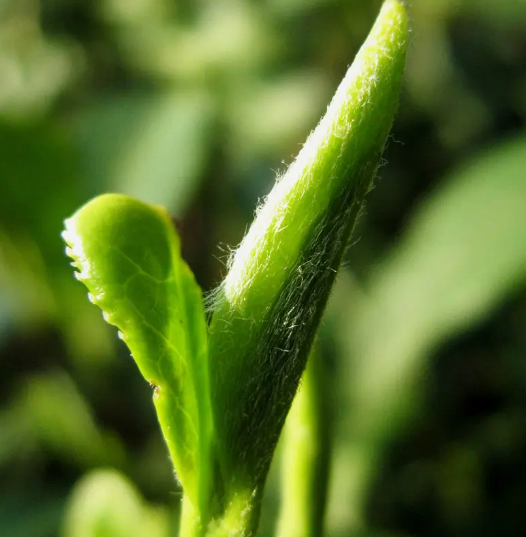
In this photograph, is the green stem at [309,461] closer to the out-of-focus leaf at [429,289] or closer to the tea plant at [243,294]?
the tea plant at [243,294]

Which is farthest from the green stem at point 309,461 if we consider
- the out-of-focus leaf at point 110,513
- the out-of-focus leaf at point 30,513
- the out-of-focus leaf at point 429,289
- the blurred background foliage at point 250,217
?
the out-of-focus leaf at point 30,513

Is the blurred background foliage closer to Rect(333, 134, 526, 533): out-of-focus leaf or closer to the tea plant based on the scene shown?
Rect(333, 134, 526, 533): out-of-focus leaf

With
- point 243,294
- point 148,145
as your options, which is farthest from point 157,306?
point 148,145

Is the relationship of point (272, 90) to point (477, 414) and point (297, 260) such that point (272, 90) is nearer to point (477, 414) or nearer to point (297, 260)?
point (477, 414)

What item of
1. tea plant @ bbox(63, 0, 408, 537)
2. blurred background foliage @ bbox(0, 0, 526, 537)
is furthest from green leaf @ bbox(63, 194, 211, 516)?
blurred background foliage @ bbox(0, 0, 526, 537)

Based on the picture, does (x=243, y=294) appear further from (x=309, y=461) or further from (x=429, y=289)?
(x=429, y=289)

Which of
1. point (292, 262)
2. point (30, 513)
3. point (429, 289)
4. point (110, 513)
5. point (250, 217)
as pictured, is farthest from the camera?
point (250, 217)

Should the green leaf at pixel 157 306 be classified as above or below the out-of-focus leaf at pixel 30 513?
below
